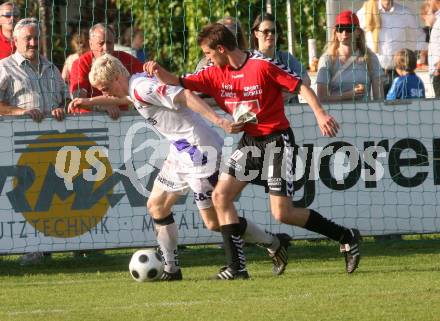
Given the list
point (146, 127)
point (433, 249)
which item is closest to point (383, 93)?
point (433, 249)

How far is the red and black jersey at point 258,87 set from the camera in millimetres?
9680

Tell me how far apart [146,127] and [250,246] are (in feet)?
5.83

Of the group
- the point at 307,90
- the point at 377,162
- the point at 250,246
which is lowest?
the point at 250,246

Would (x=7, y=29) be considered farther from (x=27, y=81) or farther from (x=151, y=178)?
(x=151, y=178)

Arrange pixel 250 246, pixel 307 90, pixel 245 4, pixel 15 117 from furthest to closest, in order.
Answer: pixel 245 4 → pixel 250 246 → pixel 15 117 → pixel 307 90

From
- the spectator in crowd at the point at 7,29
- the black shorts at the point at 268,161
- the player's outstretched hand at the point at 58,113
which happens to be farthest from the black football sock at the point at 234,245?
the spectator in crowd at the point at 7,29

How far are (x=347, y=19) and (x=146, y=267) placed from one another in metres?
4.02

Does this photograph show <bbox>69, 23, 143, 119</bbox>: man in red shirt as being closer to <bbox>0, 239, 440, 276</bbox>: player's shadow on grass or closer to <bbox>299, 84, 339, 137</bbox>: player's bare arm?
<bbox>0, 239, 440, 276</bbox>: player's shadow on grass

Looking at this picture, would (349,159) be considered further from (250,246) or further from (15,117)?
(15,117)

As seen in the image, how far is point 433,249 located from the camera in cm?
1214

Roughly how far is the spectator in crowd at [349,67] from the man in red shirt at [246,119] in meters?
2.90

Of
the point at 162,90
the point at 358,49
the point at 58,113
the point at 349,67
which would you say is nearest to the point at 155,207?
the point at 162,90

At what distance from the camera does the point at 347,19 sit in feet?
41.9

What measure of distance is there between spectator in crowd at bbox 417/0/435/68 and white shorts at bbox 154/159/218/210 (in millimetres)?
4706
